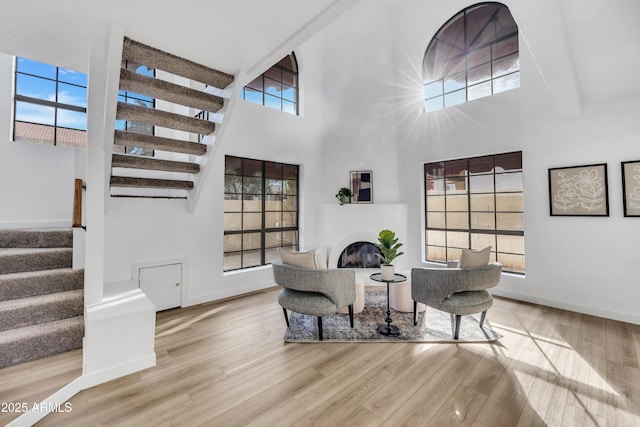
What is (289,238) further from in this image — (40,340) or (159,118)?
(40,340)

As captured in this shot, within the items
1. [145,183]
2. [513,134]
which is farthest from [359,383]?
[513,134]

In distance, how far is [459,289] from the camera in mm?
2646

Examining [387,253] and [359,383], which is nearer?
[359,383]

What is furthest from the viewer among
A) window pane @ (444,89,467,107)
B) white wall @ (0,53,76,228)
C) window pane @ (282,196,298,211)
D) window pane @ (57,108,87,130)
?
window pane @ (282,196,298,211)

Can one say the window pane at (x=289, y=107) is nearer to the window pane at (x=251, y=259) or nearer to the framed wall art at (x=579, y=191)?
the window pane at (x=251, y=259)

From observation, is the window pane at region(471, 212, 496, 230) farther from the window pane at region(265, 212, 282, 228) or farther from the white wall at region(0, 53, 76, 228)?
the white wall at region(0, 53, 76, 228)

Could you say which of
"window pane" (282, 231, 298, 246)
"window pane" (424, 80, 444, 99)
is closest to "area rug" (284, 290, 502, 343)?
"window pane" (282, 231, 298, 246)

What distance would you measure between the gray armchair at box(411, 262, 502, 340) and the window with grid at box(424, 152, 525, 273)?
5.49ft

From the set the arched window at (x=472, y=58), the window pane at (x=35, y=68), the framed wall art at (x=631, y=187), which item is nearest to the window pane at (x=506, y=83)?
the arched window at (x=472, y=58)

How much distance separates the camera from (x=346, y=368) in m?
2.24

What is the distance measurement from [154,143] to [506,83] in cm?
483

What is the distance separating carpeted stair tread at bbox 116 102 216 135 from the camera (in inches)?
93.1

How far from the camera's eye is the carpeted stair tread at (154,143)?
2496mm

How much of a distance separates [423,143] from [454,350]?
3396 mm
